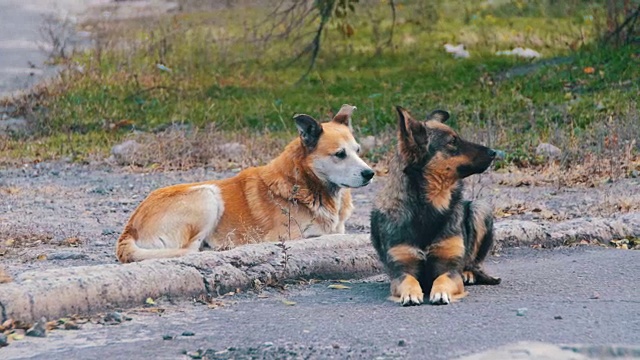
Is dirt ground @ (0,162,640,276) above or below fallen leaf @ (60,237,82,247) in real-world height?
below

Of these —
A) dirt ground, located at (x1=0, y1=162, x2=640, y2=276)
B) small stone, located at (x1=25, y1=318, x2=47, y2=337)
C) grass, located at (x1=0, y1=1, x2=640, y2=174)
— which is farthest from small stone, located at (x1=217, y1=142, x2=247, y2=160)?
small stone, located at (x1=25, y1=318, x2=47, y2=337)

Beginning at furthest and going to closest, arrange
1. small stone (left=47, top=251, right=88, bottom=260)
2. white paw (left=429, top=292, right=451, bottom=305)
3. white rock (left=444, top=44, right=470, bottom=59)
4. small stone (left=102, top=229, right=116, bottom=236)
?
white rock (left=444, top=44, right=470, bottom=59), small stone (left=102, top=229, right=116, bottom=236), small stone (left=47, top=251, right=88, bottom=260), white paw (left=429, top=292, right=451, bottom=305)

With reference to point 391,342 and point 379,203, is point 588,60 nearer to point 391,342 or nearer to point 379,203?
point 379,203

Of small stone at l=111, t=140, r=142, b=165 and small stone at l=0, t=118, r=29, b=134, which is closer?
small stone at l=111, t=140, r=142, b=165

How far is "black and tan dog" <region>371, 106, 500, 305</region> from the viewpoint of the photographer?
6.95 metres

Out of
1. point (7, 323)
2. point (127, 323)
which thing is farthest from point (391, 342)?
point (7, 323)

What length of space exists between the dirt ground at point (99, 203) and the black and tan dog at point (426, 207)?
2.42 meters

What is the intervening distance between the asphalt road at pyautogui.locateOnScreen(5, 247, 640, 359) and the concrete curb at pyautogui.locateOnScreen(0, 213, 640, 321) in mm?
169

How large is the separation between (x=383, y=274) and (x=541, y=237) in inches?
58.2

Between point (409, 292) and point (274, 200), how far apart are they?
2481mm

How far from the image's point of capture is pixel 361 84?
65.7ft

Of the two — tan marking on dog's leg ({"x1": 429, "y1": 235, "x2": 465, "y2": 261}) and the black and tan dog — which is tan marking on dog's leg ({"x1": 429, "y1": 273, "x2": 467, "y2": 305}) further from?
tan marking on dog's leg ({"x1": 429, "y1": 235, "x2": 465, "y2": 261})

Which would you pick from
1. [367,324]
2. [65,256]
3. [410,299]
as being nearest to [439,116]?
[410,299]

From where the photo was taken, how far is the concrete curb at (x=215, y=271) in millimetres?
6289
